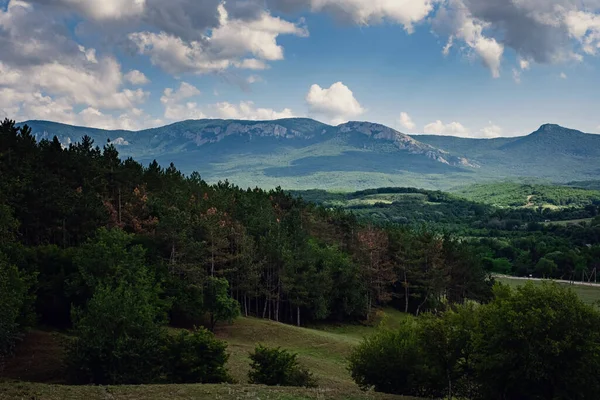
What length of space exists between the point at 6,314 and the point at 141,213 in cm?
3849

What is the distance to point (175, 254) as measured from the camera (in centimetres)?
5853

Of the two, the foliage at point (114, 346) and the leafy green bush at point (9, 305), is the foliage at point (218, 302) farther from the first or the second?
the foliage at point (114, 346)

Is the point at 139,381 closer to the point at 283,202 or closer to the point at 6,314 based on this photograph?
the point at 6,314

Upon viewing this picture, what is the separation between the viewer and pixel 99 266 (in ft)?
146

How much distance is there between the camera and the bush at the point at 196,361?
33750mm

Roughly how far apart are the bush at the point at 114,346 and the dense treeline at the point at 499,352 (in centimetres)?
1460

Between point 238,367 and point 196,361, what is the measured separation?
8.10 metres

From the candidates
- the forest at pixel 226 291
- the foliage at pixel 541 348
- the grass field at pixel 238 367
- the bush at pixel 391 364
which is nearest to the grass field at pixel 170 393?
the grass field at pixel 238 367

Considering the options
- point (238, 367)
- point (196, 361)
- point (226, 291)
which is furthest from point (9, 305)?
point (226, 291)

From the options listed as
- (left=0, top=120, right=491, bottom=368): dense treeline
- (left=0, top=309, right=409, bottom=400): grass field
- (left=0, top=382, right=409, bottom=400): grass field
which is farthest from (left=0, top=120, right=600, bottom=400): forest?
(left=0, top=382, right=409, bottom=400): grass field

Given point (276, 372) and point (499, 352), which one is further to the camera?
point (276, 372)

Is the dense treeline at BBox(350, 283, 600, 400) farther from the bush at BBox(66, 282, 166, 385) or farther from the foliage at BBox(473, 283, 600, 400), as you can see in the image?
the bush at BBox(66, 282, 166, 385)

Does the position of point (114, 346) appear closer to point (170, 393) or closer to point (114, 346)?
point (114, 346)

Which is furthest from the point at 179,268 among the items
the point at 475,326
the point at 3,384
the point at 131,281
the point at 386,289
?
the point at 386,289
